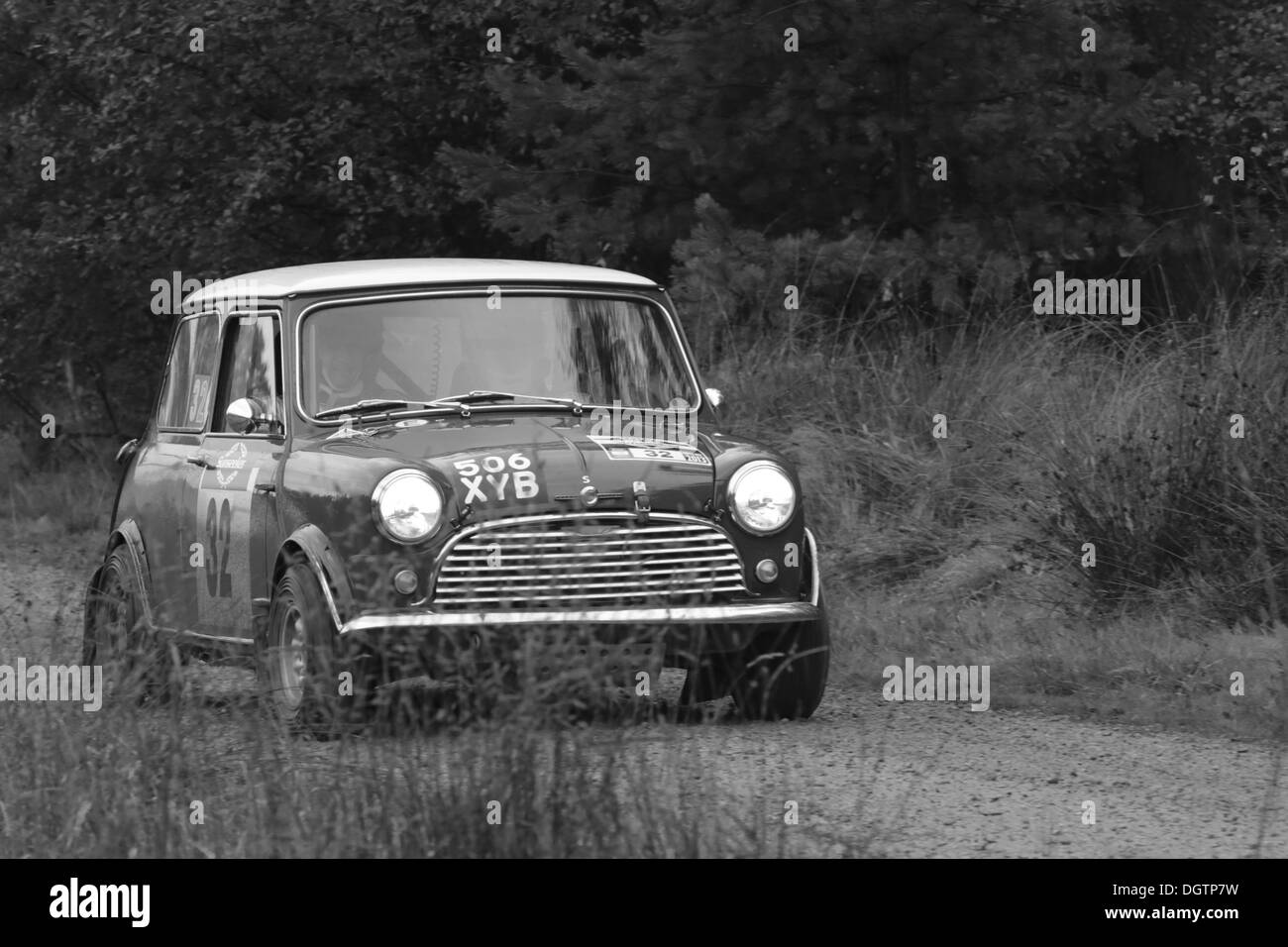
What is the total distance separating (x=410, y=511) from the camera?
26.2 feet

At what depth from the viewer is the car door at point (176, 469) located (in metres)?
9.77

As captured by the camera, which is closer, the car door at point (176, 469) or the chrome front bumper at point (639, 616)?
the chrome front bumper at point (639, 616)

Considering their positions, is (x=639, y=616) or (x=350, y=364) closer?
(x=639, y=616)

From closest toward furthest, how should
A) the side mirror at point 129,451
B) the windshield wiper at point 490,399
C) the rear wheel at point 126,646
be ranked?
the rear wheel at point 126,646
the windshield wiper at point 490,399
the side mirror at point 129,451

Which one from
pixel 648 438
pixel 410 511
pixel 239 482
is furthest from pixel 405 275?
pixel 410 511

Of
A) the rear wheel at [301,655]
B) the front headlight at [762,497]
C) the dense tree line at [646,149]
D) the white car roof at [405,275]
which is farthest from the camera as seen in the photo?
the dense tree line at [646,149]

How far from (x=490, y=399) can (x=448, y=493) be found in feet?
3.38

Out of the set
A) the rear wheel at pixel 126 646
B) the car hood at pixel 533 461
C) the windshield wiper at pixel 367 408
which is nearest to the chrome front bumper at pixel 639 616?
the car hood at pixel 533 461

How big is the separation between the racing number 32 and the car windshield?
65 cm

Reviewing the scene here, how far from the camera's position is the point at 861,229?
18.6 m

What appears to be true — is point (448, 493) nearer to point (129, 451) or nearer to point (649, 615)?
point (649, 615)

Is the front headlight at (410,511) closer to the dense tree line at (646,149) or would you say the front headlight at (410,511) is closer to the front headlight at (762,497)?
the front headlight at (762,497)

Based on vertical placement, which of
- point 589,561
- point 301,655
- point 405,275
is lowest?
point 301,655

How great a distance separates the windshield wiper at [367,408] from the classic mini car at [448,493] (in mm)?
16
